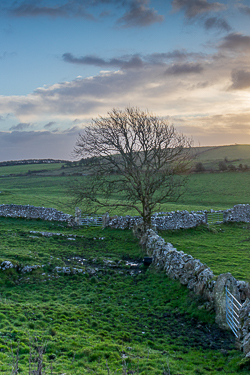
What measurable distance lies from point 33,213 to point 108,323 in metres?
22.0

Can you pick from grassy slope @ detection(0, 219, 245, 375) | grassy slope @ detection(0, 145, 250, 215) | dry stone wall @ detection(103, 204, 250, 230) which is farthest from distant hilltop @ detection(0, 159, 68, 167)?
grassy slope @ detection(0, 219, 245, 375)

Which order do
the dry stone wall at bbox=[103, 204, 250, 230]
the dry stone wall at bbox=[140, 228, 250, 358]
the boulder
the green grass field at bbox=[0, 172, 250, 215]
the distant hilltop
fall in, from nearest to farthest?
the dry stone wall at bbox=[140, 228, 250, 358]
the boulder
the dry stone wall at bbox=[103, 204, 250, 230]
the green grass field at bbox=[0, 172, 250, 215]
the distant hilltop

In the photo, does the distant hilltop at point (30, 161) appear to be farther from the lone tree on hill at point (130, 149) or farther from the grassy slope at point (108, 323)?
the grassy slope at point (108, 323)

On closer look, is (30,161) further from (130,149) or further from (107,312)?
(107,312)

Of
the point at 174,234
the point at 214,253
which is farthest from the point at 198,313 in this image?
the point at 174,234

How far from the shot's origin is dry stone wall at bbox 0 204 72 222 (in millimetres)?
30047

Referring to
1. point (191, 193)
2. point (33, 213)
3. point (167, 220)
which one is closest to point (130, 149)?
point (167, 220)

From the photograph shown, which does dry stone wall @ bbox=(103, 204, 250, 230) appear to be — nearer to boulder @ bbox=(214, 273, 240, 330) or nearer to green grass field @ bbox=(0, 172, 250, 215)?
green grass field @ bbox=(0, 172, 250, 215)

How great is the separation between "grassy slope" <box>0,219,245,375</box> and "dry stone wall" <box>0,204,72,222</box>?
1174 cm

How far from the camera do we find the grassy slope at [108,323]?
7867 millimetres

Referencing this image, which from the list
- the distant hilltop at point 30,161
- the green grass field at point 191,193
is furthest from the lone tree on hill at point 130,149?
the distant hilltop at point 30,161

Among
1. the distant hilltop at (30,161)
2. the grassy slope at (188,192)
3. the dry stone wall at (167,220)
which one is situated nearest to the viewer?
the dry stone wall at (167,220)

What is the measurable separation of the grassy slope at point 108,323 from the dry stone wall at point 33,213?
11.7 meters

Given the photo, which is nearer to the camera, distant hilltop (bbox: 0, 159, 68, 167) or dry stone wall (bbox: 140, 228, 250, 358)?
dry stone wall (bbox: 140, 228, 250, 358)
